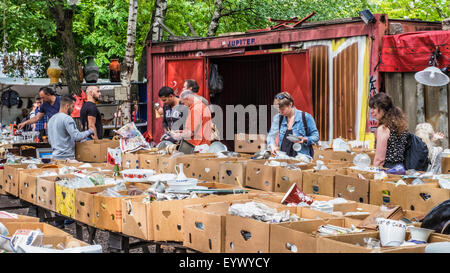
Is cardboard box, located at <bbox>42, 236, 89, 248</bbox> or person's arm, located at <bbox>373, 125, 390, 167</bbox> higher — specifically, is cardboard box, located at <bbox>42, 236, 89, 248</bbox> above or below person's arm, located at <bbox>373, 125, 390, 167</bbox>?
below

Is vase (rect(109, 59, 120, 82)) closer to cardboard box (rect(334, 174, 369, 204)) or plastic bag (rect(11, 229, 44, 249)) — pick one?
cardboard box (rect(334, 174, 369, 204))

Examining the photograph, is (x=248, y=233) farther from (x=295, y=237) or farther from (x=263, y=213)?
(x=295, y=237)

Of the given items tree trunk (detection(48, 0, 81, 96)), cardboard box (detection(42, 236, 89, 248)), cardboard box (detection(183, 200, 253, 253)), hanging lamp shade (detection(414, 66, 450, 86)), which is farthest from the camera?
tree trunk (detection(48, 0, 81, 96))

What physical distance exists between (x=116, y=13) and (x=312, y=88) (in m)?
14.6

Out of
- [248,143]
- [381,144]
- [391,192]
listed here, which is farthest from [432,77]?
→ [391,192]

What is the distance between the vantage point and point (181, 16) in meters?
24.3

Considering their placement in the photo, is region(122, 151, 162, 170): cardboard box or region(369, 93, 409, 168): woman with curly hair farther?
region(122, 151, 162, 170): cardboard box

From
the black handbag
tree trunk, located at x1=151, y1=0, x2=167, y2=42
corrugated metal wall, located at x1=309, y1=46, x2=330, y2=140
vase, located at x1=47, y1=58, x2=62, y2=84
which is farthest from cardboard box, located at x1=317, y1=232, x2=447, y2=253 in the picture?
the black handbag

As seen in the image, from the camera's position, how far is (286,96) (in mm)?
7559

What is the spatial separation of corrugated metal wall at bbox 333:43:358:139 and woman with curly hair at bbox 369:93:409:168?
4747 millimetres

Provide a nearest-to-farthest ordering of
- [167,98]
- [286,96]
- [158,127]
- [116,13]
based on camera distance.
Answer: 1. [286,96]
2. [167,98]
3. [158,127]
4. [116,13]

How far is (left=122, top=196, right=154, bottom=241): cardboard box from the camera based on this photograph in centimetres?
441

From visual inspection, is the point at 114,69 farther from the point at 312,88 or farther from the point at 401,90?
the point at 401,90
